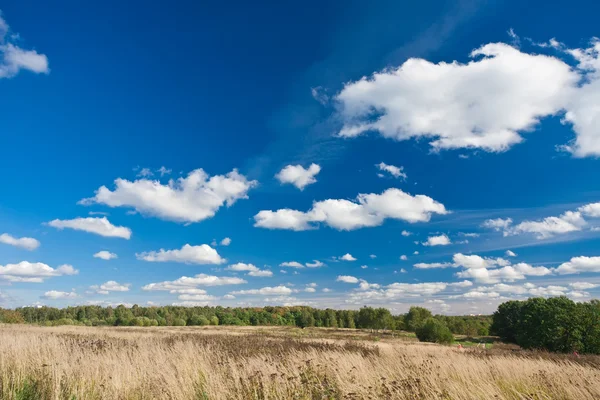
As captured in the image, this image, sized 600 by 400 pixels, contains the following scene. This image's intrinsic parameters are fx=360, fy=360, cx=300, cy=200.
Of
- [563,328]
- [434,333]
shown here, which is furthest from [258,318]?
[563,328]

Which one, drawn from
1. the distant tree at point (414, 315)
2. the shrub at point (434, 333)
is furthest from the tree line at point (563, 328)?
the distant tree at point (414, 315)

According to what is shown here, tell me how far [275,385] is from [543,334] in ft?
113

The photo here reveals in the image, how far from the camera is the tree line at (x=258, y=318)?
3858 inches

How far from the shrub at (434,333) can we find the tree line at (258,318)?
27.6 meters

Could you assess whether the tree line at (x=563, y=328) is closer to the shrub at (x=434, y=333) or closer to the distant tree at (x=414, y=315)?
the shrub at (x=434, y=333)

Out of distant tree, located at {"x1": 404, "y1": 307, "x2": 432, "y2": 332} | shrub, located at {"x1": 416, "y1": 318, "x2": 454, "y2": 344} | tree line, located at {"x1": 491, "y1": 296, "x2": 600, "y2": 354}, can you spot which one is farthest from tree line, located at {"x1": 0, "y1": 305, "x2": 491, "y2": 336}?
→ tree line, located at {"x1": 491, "y1": 296, "x2": 600, "y2": 354}

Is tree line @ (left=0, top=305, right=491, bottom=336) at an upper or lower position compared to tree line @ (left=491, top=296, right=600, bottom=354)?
lower

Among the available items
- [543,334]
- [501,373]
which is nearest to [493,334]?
[543,334]

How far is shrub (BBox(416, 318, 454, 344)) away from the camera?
169 ft

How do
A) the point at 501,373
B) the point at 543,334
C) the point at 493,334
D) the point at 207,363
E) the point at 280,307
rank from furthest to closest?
the point at 280,307 → the point at 493,334 → the point at 543,334 → the point at 207,363 → the point at 501,373

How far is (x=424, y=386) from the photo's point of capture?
691cm

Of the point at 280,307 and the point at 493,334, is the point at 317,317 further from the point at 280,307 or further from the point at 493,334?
the point at 493,334

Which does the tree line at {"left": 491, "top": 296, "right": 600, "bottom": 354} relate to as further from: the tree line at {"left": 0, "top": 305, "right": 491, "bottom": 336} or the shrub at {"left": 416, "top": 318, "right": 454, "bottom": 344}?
the tree line at {"left": 0, "top": 305, "right": 491, "bottom": 336}

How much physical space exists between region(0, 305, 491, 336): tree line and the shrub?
27.6 metres
